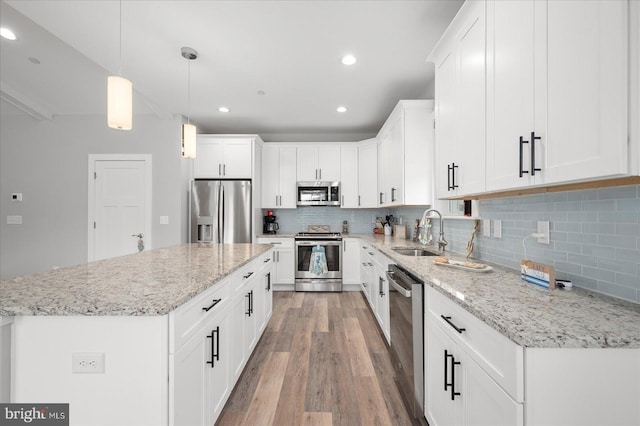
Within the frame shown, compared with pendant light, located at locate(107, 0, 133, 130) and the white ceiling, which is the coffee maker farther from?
→ pendant light, located at locate(107, 0, 133, 130)

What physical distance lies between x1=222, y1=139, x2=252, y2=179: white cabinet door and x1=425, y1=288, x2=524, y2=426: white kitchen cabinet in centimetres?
348

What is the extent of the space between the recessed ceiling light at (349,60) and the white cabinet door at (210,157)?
2451mm

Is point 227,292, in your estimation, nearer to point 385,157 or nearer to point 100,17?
point 100,17

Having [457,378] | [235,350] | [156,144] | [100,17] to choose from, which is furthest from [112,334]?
[156,144]

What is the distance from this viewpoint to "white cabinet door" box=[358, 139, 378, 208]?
14.8 ft

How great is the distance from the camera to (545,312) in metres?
0.95

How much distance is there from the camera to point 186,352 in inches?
45.4

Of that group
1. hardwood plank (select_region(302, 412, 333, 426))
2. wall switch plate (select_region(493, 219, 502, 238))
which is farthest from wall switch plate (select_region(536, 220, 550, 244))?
hardwood plank (select_region(302, 412, 333, 426))

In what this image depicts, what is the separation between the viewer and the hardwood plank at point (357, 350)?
7.15ft

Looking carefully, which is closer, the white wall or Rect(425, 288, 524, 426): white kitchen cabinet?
Rect(425, 288, 524, 426): white kitchen cabinet

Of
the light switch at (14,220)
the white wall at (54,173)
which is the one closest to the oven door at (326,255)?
the white wall at (54,173)

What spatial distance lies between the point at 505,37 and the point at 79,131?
17.9 ft

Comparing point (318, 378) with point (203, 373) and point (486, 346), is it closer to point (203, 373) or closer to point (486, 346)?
point (203, 373)

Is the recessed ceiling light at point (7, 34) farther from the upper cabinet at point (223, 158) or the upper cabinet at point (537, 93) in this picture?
the upper cabinet at point (537, 93)
